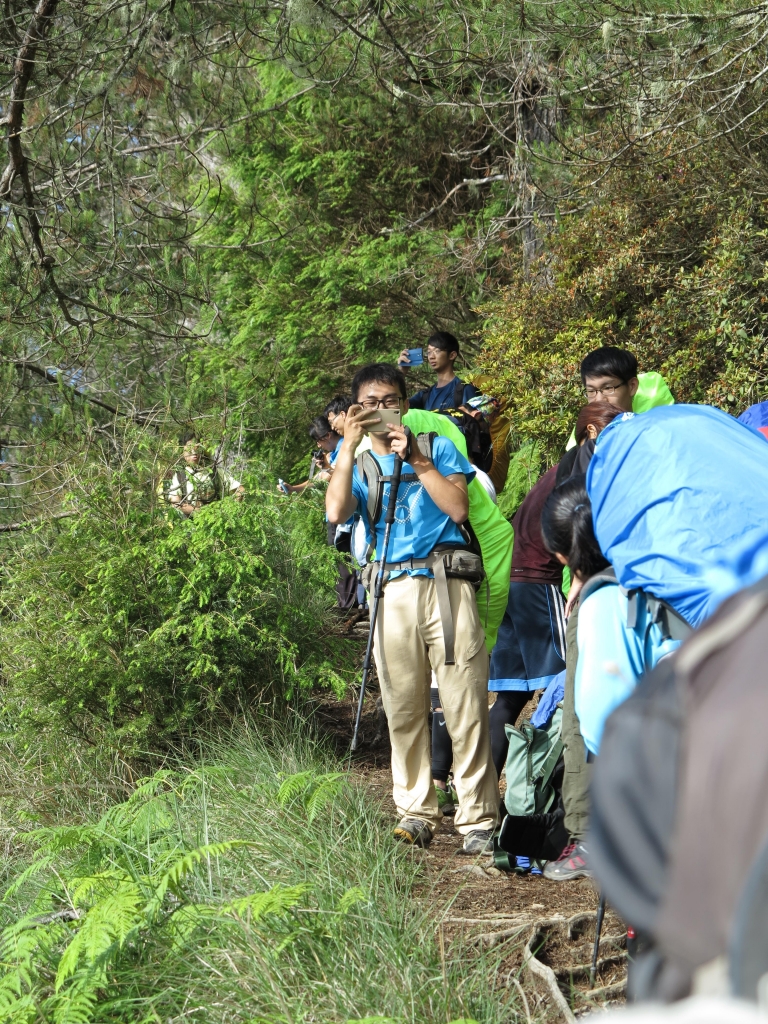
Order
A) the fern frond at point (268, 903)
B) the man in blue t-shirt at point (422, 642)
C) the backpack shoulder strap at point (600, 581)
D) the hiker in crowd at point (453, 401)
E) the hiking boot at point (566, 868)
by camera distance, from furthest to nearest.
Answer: the hiker in crowd at point (453, 401)
the man in blue t-shirt at point (422, 642)
the hiking boot at point (566, 868)
the fern frond at point (268, 903)
the backpack shoulder strap at point (600, 581)

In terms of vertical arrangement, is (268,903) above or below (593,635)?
below

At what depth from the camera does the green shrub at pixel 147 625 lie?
583 centimetres

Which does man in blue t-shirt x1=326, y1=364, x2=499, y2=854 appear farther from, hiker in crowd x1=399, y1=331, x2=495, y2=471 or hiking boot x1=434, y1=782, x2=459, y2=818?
hiker in crowd x1=399, y1=331, x2=495, y2=471

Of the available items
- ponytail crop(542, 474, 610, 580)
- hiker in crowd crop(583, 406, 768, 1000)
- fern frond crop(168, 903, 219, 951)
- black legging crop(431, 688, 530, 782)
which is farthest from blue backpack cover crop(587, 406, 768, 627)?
black legging crop(431, 688, 530, 782)

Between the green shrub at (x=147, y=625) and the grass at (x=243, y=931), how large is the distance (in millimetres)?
1400

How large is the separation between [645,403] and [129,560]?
2928 mm

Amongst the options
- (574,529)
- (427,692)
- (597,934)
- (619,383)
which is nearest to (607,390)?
(619,383)

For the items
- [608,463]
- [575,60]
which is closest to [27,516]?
[575,60]

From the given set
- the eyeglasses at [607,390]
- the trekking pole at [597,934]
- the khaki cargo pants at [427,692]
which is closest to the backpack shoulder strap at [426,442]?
the khaki cargo pants at [427,692]

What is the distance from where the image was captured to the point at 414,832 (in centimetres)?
463

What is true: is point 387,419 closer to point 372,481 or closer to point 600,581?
point 372,481

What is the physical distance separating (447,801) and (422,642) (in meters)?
1.19

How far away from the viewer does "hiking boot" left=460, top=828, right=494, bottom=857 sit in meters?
4.60

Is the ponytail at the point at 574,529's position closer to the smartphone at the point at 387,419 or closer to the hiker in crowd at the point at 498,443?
the smartphone at the point at 387,419
